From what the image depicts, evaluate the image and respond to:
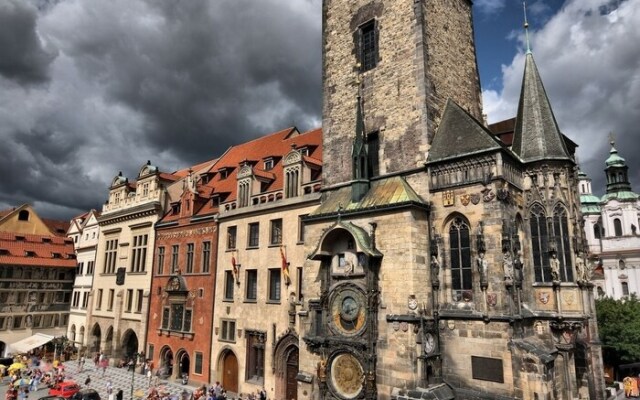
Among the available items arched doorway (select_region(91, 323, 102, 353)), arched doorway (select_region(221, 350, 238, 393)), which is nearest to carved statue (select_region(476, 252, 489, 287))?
arched doorway (select_region(221, 350, 238, 393))

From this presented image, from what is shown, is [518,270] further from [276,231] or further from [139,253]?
[139,253]

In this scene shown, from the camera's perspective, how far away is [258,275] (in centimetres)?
2616

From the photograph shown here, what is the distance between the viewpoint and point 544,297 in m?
16.3

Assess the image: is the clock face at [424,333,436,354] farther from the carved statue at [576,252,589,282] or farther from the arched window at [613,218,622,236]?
the arched window at [613,218,622,236]

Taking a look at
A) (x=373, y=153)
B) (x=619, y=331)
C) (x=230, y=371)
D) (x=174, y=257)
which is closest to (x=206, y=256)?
(x=174, y=257)

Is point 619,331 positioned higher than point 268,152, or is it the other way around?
point 268,152

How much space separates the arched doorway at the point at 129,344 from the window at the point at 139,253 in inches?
197

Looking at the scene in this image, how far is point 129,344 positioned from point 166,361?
7.16 metres

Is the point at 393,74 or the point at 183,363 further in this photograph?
the point at 183,363

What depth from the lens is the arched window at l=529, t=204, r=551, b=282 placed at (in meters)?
16.6

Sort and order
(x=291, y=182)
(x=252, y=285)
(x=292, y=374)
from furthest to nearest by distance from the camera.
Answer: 1. (x=252, y=285)
2. (x=291, y=182)
3. (x=292, y=374)

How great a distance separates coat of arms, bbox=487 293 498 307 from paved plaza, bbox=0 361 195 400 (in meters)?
18.2

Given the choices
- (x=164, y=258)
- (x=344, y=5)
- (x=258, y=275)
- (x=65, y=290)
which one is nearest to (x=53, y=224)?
(x=65, y=290)

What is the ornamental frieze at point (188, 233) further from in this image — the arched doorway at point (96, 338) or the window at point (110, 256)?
the arched doorway at point (96, 338)
